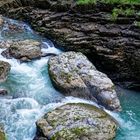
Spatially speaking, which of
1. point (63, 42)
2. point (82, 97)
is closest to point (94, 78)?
point (82, 97)

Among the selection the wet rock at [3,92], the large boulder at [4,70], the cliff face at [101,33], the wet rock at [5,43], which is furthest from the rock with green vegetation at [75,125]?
the wet rock at [5,43]

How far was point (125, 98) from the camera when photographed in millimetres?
14852

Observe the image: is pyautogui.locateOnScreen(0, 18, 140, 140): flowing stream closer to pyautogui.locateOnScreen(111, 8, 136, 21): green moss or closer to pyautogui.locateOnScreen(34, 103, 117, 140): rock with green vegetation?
pyautogui.locateOnScreen(34, 103, 117, 140): rock with green vegetation

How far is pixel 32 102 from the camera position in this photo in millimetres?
12820

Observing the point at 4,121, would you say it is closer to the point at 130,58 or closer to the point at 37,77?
the point at 37,77

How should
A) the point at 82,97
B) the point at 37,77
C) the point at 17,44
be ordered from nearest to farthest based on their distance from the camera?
the point at 82,97 → the point at 37,77 → the point at 17,44

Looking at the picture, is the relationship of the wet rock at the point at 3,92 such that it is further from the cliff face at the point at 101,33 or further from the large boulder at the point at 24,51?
the cliff face at the point at 101,33

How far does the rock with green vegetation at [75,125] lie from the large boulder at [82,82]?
1323mm

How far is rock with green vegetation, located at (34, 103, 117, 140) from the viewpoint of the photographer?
1091 centimetres

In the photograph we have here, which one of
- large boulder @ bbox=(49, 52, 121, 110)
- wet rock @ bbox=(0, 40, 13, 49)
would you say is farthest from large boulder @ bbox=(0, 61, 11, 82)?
Result: wet rock @ bbox=(0, 40, 13, 49)

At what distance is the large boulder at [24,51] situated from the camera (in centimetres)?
1551

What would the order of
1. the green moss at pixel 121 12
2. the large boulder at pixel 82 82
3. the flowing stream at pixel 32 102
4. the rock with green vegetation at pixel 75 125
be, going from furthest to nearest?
the green moss at pixel 121 12, the large boulder at pixel 82 82, the flowing stream at pixel 32 102, the rock with green vegetation at pixel 75 125

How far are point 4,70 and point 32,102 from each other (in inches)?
91.9

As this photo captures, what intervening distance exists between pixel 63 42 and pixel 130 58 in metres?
3.34
